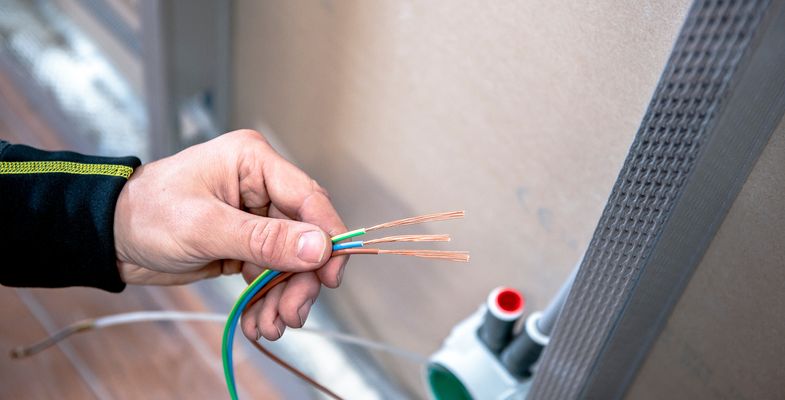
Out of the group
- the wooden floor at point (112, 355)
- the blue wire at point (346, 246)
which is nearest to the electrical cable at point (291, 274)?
the blue wire at point (346, 246)

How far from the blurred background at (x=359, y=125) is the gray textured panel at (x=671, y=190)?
5.9 inches

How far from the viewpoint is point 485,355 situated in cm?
72

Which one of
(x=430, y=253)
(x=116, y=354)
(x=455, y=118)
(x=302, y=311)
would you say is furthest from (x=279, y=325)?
(x=116, y=354)

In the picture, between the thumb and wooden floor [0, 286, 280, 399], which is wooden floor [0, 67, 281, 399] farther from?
the thumb

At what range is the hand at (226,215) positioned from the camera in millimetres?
628

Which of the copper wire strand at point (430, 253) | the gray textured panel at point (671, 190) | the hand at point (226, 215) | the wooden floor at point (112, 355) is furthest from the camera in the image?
the wooden floor at point (112, 355)

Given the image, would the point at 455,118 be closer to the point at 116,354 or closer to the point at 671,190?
the point at 671,190

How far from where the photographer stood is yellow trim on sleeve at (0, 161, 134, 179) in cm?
66

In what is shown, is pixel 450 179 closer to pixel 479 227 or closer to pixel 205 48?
pixel 479 227

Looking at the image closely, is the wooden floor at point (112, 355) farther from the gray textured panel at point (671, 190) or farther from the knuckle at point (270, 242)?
the gray textured panel at point (671, 190)

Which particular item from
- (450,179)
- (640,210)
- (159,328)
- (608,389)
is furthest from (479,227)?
(159,328)

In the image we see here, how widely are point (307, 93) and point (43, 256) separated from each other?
0.48m

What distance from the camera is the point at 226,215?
24.8 inches

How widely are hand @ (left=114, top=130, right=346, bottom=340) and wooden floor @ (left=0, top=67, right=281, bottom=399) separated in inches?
14.3
